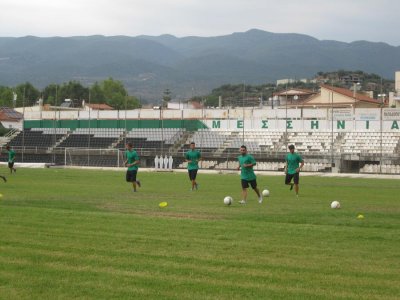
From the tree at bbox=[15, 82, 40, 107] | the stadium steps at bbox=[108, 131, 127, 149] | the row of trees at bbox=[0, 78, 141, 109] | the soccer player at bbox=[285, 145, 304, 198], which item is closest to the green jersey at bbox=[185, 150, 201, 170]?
the soccer player at bbox=[285, 145, 304, 198]

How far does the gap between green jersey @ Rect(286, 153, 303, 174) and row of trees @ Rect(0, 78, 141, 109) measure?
10777 cm

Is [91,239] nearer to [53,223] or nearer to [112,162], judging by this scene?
[53,223]

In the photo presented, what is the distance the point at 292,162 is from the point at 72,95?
119422 mm

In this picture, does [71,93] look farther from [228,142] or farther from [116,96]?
[228,142]

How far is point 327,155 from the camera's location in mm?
53125

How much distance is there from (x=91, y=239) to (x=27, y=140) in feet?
199

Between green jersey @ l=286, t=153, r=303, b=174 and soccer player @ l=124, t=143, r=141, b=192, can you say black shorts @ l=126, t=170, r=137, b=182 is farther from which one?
green jersey @ l=286, t=153, r=303, b=174

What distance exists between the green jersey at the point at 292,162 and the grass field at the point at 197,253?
5.93 metres

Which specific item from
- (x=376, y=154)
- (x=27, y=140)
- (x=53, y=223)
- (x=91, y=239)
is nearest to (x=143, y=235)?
(x=91, y=239)

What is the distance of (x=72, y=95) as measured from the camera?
139000mm

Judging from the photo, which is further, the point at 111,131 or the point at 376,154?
the point at 111,131

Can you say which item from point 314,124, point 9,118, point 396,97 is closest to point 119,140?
point 314,124

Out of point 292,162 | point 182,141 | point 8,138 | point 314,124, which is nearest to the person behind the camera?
point 292,162

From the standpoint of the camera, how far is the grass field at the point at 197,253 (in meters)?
8.16
